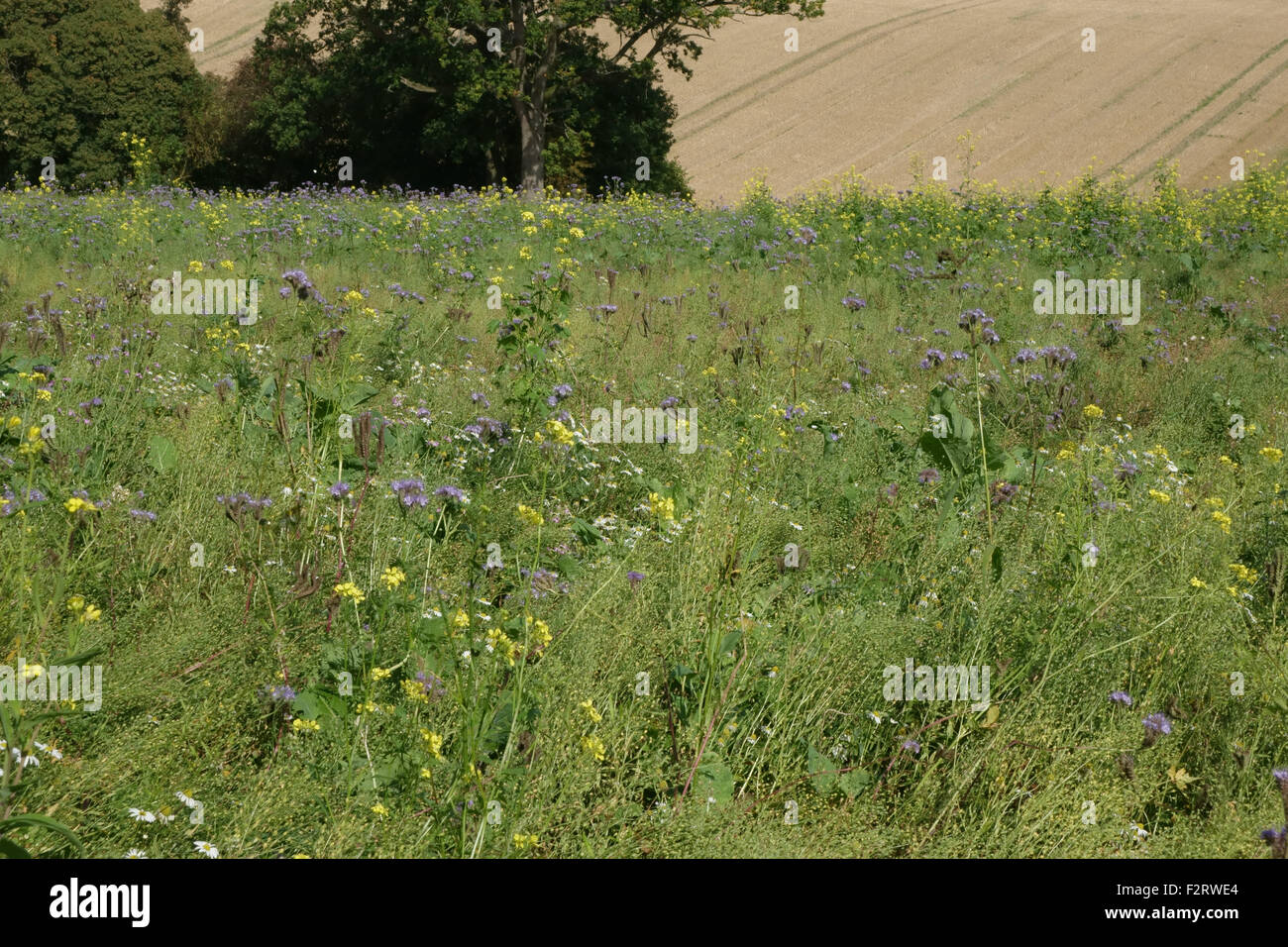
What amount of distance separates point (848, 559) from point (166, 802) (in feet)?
8.01

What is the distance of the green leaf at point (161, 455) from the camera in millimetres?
3885

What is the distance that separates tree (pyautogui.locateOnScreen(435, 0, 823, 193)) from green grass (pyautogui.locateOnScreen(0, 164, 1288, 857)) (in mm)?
19978

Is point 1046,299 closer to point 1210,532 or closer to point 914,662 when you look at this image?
point 1210,532

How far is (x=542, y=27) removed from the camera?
24844mm

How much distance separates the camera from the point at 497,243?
33.8 feet

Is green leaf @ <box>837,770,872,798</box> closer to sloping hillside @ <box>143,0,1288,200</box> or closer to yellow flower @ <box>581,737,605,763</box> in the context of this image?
yellow flower @ <box>581,737,605,763</box>

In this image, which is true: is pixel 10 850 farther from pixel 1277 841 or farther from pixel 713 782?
pixel 1277 841

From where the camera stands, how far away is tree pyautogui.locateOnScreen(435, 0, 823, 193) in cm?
2416

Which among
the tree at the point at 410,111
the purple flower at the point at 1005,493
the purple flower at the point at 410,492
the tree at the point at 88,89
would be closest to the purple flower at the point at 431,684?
the purple flower at the point at 410,492

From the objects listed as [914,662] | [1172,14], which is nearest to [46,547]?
[914,662]

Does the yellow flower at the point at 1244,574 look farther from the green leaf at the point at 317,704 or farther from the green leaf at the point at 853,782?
the green leaf at the point at 317,704

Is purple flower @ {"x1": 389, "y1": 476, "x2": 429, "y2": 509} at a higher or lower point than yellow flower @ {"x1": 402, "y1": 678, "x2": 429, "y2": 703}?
higher

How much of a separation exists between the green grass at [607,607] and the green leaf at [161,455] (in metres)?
0.02

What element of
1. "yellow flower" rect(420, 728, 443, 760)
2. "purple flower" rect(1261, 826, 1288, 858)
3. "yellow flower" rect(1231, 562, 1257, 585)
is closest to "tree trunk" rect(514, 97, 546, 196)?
"yellow flower" rect(1231, 562, 1257, 585)
